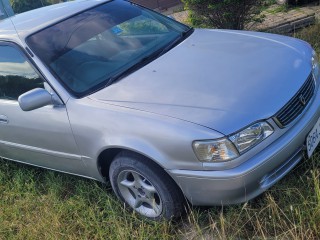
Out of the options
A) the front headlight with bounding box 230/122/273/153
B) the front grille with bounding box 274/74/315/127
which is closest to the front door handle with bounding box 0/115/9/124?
the front headlight with bounding box 230/122/273/153

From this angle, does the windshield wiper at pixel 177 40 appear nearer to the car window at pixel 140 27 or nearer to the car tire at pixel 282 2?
the car window at pixel 140 27

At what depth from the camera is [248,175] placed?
2.43 m

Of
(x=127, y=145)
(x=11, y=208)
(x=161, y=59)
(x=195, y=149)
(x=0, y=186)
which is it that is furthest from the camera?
(x=0, y=186)

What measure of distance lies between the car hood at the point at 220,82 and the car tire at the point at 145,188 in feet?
1.23

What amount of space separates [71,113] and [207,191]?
1.14 m

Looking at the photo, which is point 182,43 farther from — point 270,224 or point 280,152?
point 270,224

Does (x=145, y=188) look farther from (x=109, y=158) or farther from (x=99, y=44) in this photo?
(x=99, y=44)

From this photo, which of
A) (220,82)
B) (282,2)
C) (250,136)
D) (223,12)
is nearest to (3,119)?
(220,82)

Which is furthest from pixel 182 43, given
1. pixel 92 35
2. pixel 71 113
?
pixel 71 113

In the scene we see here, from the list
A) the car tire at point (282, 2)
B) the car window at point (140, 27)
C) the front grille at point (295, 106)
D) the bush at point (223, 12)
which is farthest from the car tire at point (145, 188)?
the car tire at point (282, 2)

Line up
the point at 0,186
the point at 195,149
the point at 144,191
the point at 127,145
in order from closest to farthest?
1. the point at 195,149
2. the point at 127,145
3. the point at 144,191
4. the point at 0,186

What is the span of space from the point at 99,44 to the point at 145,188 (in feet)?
4.17

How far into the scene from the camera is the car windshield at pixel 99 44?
10.3 feet

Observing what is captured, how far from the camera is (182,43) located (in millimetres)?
3529
